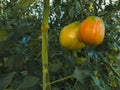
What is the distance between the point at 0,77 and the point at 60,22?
96cm

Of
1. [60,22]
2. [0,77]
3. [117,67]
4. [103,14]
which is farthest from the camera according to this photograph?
[60,22]

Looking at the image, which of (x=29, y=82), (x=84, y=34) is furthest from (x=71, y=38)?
(x=29, y=82)

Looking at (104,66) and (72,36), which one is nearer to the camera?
(72,36)

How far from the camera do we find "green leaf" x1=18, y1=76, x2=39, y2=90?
944 millimetres

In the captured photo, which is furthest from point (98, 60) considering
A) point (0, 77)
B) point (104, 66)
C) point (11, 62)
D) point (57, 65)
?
point (0, 77)

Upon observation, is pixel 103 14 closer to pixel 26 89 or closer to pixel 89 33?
pixel 89 33

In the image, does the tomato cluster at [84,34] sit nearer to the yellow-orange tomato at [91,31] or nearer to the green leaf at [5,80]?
the yellow-orange tomato at [91,31]

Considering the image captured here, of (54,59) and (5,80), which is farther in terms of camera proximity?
(54,59)

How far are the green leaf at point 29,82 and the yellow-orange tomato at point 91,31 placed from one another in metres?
0.16

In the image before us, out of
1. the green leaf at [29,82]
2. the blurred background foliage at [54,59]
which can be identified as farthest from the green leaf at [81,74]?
the green leaf at [29,82]

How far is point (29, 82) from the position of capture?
0.95 meters

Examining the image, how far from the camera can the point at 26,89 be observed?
0.95 m

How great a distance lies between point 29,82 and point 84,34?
0.18 meters

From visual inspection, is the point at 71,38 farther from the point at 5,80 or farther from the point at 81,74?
the point at 5,80
